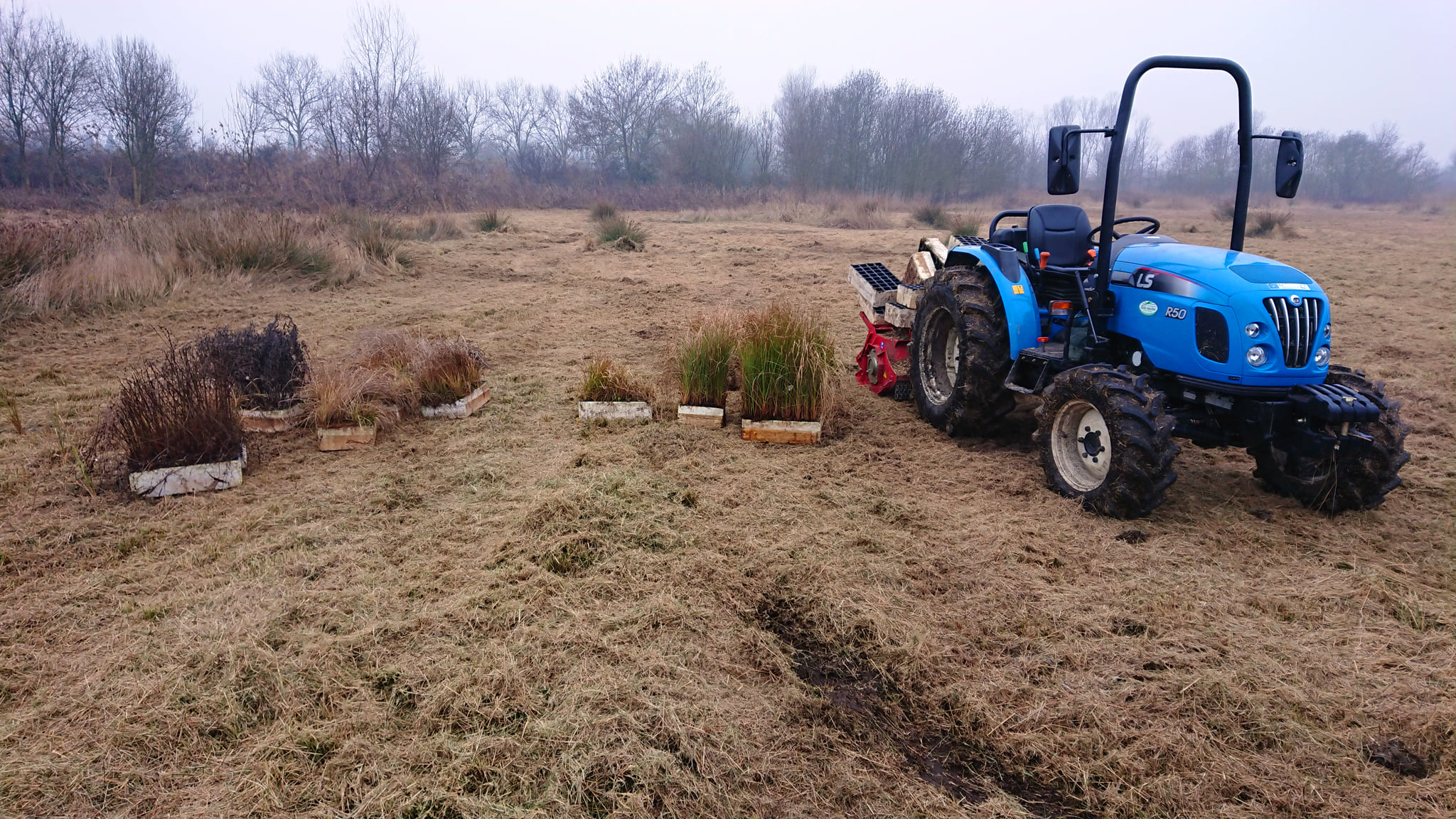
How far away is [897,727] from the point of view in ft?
8.93

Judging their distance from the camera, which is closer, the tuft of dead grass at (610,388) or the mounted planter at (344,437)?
the mounted planter at (344,437)

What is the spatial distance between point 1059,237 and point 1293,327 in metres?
1.67

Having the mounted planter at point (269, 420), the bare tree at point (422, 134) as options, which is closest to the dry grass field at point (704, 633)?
the mounted planter at point (269, 420)

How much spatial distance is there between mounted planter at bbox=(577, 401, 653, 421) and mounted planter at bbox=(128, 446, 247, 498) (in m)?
2.20

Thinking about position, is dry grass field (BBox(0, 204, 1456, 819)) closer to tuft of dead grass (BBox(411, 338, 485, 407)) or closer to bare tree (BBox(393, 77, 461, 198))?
tuft of dead grass (BBox(411, 338, 485, 407))

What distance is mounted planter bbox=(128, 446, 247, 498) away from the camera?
4.38 meters

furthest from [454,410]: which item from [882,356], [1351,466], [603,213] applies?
[603,213]

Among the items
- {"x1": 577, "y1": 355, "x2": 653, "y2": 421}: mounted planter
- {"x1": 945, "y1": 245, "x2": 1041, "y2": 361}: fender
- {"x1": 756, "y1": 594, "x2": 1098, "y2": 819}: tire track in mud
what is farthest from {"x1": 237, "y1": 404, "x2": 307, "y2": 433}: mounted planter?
{"x1": 945, "y1": 245, "x2": 1041, "y2": 361}: fender

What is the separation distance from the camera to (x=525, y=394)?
6441 millimetres

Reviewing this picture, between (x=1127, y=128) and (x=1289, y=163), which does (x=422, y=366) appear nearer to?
(x=1127, y=128)

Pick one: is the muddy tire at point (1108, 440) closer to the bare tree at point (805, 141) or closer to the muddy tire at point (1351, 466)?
the muddy tire at point (1351, 466)

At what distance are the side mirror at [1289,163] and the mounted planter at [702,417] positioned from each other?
A: 3554 millimetres

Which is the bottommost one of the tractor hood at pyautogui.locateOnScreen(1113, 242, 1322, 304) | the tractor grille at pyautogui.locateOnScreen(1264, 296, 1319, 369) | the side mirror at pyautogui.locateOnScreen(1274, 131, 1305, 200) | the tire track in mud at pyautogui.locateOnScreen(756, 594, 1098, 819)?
the tire track in mud at pyautogui.locateOnScreen(756, 594, 1098, 819)

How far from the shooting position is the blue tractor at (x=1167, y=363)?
12.7 feet
